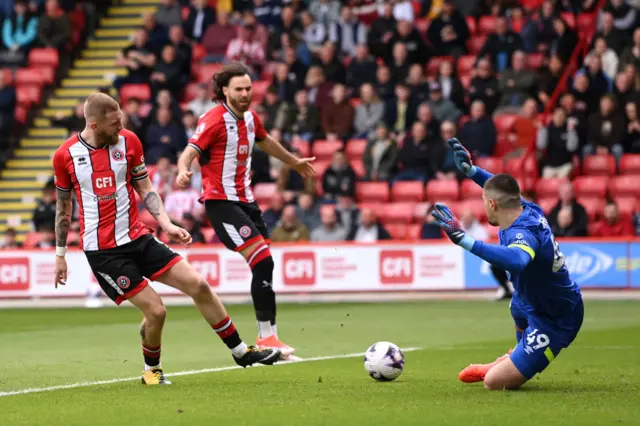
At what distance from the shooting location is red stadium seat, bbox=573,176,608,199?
21562mm

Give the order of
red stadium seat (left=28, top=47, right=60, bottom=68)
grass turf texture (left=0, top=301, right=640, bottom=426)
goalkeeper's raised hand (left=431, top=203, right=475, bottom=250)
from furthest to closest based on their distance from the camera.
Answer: red stadium seat (left=28, top=47, right=60, bottom=68) → goalkeeper's raised hand (left=431, top=203, right=475, bottom=250) → grass turf texture (left=0, top=301, right=640, bottom=426)

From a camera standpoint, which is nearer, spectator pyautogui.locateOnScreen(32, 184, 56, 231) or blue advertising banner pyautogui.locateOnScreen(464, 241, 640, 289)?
blue advertising banner pyautogui.locateOnScreen(464, 241, 640, 289)

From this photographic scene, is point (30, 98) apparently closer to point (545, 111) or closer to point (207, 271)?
point (207, 271)

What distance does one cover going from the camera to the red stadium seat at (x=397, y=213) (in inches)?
880

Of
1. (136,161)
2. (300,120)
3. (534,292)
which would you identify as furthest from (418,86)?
(534,292)

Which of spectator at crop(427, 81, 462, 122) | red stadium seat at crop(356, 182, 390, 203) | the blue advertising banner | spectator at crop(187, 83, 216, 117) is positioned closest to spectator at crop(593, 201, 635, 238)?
the blue advertising banner

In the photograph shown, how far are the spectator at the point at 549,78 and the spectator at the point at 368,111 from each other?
2.94 meters

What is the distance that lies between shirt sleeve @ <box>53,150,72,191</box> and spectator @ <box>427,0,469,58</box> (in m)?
15.9

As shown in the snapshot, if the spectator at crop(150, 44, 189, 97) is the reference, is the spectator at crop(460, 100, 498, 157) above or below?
below

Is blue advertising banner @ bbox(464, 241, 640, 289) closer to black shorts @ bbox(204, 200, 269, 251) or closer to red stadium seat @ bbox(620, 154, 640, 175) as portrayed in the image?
red stadium seat @ bbox(620, 154, 640, 175)

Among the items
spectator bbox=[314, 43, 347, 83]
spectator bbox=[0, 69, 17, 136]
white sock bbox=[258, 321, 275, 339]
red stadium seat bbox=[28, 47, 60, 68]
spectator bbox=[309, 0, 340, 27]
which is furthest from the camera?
red stadium seat bbox=[28, 47, 60, 68]

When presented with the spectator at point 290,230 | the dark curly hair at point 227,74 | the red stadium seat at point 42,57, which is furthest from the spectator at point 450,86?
the dark curly hair at point 227,74

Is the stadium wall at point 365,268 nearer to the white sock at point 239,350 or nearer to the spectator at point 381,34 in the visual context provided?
the spectator at point 381,34

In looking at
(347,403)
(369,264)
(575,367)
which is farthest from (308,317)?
(347,403)
